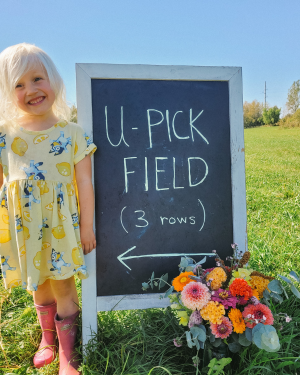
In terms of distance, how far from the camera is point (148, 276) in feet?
4.66

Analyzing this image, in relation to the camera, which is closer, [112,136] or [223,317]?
[223,317]

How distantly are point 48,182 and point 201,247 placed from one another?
0.84 metres

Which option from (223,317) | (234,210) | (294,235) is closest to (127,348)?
(223,317)

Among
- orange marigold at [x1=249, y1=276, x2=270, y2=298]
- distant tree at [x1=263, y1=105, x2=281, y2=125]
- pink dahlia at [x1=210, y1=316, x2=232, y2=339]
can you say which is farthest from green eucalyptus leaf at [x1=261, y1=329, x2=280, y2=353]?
distant tree at [x1=263, y1=105, x2=281, y2=125]

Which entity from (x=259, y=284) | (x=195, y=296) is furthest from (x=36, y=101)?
(x=259, y=284)

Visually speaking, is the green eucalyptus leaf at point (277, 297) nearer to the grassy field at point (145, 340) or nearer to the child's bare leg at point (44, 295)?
the grassy field at point (145, 340)

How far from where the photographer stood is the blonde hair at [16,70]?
4.07 ft

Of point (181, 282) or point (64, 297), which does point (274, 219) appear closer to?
point (181, 282)

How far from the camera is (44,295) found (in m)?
1.55

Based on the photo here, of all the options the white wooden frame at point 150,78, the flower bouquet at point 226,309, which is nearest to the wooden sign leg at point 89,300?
the white wooden frame at point 150,78

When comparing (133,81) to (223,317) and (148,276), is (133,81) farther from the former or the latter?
(223,317)

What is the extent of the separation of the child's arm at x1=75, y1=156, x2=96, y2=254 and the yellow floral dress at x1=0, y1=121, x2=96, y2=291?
0.03m

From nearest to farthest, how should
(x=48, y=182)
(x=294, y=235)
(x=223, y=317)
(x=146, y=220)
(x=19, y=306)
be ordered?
(x=223, y=317)
(x=48, y=182)
(x=146, y=220)
(x=19, y=306)
(x=294, y=235)

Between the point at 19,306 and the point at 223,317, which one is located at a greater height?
the point at 223,317
